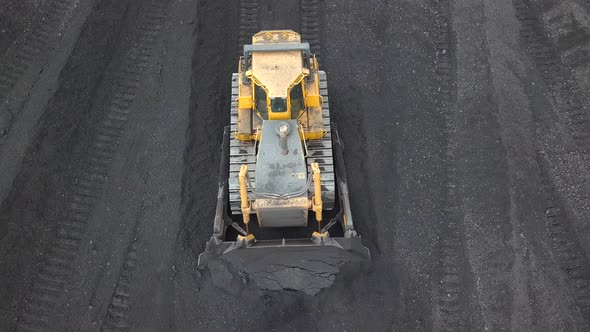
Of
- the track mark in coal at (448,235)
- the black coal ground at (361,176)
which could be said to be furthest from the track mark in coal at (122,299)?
the track mark in coal at (448,235)

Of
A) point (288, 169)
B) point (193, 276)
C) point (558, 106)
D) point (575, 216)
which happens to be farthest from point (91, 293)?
point (558, 106)

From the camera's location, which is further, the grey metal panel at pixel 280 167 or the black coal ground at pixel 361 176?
the black coal ground at pixel 361 176

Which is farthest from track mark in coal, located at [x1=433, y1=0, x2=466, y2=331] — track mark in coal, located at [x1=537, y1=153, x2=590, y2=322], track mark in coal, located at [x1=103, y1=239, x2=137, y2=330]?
track mark in coal, located at [x1=103, y1=239, x2=137, y2=330]

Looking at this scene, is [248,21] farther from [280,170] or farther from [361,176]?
[280,170]

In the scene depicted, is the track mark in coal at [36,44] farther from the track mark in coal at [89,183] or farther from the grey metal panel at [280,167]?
the grey metal panel at [280,167]

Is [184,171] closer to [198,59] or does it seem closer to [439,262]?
[198,59]

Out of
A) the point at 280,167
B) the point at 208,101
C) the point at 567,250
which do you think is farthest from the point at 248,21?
the point at 567,250

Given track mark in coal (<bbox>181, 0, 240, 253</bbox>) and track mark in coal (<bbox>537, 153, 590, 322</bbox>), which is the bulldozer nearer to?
track mark in coal (<bbox>181, 0, 240, 253</bbox>)
